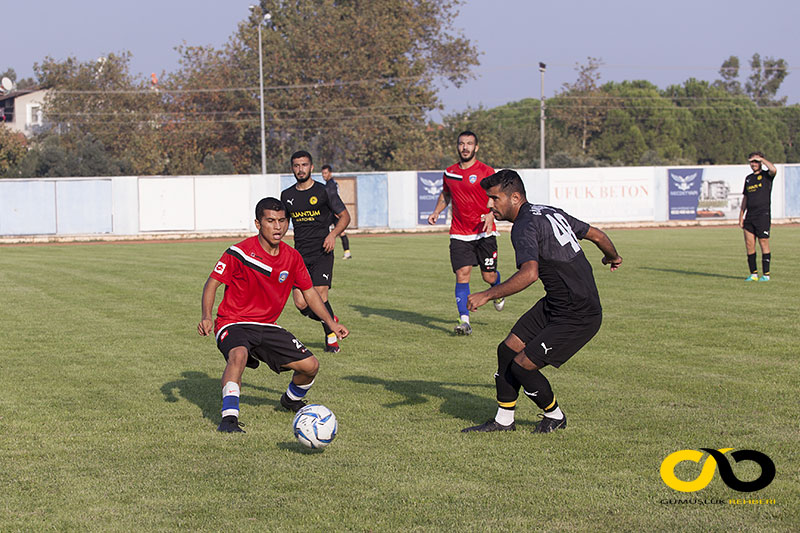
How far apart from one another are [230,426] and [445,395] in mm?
2005

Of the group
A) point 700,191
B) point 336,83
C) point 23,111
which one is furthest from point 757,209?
point 23,111

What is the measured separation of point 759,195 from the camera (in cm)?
1692

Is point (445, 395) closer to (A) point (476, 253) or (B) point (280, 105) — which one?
(A) point (476, 253)

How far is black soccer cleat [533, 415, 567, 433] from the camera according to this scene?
6.32m

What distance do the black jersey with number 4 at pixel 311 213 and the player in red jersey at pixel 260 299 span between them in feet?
11.8

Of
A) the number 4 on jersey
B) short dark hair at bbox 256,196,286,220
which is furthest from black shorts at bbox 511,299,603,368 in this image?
short dark hair at bbox 256,196,286,220

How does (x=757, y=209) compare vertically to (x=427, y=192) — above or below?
below

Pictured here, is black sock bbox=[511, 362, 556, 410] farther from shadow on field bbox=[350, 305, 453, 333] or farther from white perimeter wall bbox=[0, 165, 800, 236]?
white perimeter wall bbox=[0, 165, 800, 236]

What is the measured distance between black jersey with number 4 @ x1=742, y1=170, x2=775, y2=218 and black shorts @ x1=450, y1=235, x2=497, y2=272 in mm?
7570

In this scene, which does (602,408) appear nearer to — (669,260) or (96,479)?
(96,479)

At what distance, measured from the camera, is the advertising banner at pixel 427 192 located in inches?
1545

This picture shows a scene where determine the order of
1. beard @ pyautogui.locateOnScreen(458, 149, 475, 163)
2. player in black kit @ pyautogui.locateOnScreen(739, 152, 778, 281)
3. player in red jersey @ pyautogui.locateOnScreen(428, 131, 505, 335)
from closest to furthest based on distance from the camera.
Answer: beard @ pyautogui.locateOnScreen(458, 149, 475, 163), player in red jersey @ pyautogui.locateOnScreen(428, 131, 505, 335), player in black kit @ pyautogui.locateOnScreen(739, 152, 778, 281)

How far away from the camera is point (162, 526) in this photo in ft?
14.8

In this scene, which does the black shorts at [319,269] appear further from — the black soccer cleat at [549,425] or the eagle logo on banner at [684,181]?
the eagle logo on banner at [684,181]
